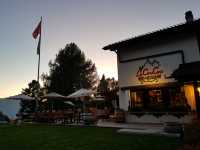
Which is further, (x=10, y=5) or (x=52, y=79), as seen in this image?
(x=52, y=79)

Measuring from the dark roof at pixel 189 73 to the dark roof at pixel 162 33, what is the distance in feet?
7.03

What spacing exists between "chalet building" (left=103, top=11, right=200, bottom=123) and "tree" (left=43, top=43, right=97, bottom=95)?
29.1 meters

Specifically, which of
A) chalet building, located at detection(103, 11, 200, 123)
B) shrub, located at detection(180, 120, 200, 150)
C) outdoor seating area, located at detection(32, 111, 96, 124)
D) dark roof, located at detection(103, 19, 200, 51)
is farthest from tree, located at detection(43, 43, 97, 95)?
shrub, located at detection(180, 120, 200, 150)

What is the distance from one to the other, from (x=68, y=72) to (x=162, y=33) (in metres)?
33.6

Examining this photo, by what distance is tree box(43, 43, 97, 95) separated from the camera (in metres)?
45.5

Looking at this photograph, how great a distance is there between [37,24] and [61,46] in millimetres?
29753

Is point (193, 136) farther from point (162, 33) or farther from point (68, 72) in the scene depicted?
point (68, 72)

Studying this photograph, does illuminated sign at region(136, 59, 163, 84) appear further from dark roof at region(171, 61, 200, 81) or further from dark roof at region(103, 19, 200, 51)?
dark roof at region(171, 61, 200, 81)

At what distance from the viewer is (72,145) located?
8859mm

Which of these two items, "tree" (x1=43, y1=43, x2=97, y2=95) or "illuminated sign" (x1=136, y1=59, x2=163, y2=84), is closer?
"illuminated sign" (x1=136, y1=59, x2=163, y2=84)

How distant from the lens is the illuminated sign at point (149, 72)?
49.2 feet

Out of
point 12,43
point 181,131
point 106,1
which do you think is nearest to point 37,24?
point 12,43

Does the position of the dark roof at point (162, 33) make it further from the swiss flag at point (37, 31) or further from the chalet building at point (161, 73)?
the swiss flag at point (37, 31)

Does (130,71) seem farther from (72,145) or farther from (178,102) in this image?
(72,145)
